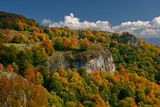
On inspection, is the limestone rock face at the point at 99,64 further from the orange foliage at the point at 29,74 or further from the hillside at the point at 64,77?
the orange foliage at the point at 29,74

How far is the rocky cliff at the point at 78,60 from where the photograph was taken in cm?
4722

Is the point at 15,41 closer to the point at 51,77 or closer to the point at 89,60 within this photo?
the point at 51,77

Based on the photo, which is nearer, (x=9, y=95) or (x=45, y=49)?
(x=9, y=95)

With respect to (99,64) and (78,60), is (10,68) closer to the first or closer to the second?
(78,60)

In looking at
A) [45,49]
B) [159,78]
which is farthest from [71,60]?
[159,78]

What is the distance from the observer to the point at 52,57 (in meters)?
49.2

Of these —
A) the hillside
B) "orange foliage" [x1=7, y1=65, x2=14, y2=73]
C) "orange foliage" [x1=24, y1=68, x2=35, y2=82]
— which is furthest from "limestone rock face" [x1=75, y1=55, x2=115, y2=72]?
"orange foliage" [x1=7, y1=65, x2=14, y2=73]

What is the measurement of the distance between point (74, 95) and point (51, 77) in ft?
36.4

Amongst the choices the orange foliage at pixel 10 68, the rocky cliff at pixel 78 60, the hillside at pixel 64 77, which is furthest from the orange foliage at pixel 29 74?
the rocky cliff at pixel 78 60

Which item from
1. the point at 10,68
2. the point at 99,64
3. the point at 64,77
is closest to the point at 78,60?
the point at 64,77

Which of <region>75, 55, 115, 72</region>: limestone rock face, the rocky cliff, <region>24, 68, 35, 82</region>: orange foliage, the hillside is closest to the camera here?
the hillside

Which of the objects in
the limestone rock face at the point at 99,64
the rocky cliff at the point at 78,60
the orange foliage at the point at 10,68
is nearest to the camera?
the orange foliage at the point at 10,68

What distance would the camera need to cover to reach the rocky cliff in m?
47.2

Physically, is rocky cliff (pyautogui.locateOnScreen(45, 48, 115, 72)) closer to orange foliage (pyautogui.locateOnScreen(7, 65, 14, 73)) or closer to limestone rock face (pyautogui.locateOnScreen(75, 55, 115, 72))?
limestone rock face (pyautogui.locateOnScreen(75, 55, 115, 72))
